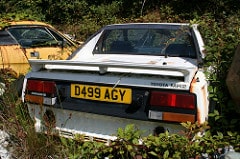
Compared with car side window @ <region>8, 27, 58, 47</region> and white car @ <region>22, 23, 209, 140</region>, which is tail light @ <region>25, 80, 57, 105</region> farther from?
car side window @ <region>8, 27, 58, 47</region>

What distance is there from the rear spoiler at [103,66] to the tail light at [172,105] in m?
0.15

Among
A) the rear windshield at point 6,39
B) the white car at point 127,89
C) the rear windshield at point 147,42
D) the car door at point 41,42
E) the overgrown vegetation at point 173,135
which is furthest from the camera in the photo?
the car door at point 41,42

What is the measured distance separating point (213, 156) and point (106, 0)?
1221cm

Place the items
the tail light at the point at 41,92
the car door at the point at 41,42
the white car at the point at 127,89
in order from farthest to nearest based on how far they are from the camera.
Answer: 1. the car door at the point at 41,42
2. the tail light at the point at 41,92
3. the white car at the point at 127,89

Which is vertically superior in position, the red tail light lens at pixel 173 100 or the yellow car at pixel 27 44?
the yellow car at pixel 27 44

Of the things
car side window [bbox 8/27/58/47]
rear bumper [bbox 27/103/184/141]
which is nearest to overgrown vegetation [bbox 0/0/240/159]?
rear bumper [bbox 27/103/184/141]

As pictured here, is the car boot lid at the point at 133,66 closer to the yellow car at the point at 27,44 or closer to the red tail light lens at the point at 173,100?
the red tail light lens at the point at 173,100

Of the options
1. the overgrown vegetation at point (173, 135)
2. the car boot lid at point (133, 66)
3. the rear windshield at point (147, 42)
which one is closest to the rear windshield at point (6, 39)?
the overgrown vegetation at point (173, 135)

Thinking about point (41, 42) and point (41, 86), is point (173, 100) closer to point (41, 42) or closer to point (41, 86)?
point (41, 86)

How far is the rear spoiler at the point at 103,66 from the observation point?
3174 millimetres

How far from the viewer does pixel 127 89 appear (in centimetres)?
342

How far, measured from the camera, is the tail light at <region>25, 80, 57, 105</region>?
380 centimetres

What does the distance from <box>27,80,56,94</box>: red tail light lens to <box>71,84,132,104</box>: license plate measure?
0.79 feet

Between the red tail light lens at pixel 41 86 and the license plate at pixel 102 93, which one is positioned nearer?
the license plate at pixel 102 93
